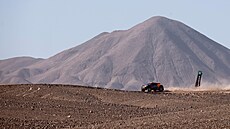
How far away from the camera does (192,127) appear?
2203 centimetres

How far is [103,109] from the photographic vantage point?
3369 centimetres

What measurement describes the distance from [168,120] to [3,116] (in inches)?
305

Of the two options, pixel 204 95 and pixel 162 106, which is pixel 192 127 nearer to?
pixel 162 106

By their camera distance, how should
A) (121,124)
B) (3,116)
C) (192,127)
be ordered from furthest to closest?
(3,116) → (121,124) → (192,127)

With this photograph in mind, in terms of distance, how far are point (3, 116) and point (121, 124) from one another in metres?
6.53

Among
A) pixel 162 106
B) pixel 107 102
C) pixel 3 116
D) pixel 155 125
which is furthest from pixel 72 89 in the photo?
pixel 155 125

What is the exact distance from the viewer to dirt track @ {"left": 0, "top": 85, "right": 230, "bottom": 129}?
25000mm

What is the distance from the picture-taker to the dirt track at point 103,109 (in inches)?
984

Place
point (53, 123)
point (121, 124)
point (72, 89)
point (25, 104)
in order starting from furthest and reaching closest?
1. point (72, 89)
2. point (25, 104)
3. point (53, 123)
4. point (121, 124)

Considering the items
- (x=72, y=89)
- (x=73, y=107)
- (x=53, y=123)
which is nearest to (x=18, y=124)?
(x=53, y=123)

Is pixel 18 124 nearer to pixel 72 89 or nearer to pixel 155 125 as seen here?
pixel 155 125

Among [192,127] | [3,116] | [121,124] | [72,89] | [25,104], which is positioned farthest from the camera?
[72,89]

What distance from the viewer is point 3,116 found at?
1125 inches

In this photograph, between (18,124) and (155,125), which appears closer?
(155,125)
